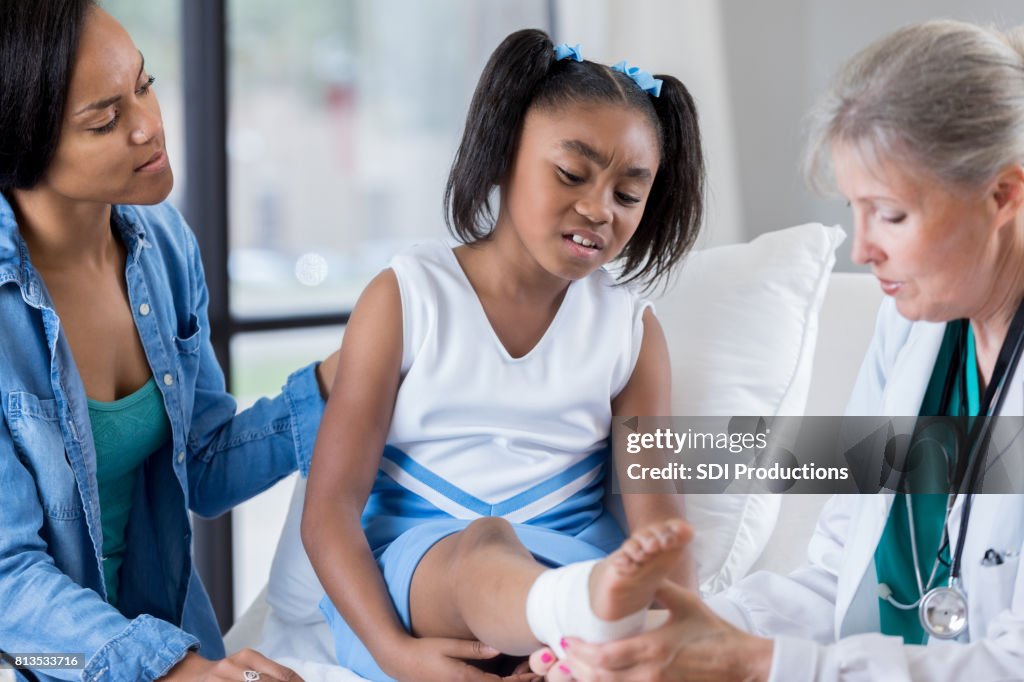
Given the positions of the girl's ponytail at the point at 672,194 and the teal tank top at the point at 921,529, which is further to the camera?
the girl's ponytail at the point at 672,194

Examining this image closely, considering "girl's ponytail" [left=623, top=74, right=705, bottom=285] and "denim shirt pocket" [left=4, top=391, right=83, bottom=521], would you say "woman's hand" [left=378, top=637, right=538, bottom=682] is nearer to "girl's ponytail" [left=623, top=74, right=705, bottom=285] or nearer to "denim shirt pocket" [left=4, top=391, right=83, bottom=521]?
"denim shirt pocket" [left=4, top=391, right=83, bottom=521]

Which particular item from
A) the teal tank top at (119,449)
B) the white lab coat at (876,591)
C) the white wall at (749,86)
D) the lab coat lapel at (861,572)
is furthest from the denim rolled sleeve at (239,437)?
the white wall at (749,86)

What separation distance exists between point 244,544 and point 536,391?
1631mm

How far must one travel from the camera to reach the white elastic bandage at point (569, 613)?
40.2 inches

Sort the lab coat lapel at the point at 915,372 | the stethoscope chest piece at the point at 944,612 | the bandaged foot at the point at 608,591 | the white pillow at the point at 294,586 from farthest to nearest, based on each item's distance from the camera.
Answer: the white pillow at the point at 294,586 < the lab coat lapel at the point at 915,372 < the stethoscope chest piece at the point at 944,612 < the bandaged foot at the point at 608,591

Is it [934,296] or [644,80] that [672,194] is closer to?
Result: [644,80]

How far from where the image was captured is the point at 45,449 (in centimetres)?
135

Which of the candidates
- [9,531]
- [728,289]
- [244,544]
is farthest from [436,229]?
[9,531]

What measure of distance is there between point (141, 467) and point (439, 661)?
60 centimetres

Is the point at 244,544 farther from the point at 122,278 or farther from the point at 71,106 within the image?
the point at 71,106

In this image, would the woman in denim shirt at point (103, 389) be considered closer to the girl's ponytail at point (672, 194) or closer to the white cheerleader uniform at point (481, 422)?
the white cheerleader uniform at point (481, 422)

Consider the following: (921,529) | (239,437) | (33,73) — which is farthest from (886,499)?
(33,73)

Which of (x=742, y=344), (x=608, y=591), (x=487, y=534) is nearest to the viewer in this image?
(x=608, y=591)

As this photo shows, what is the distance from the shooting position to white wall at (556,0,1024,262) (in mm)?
2396
